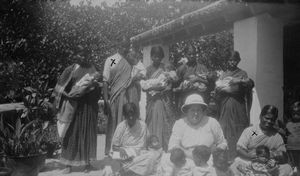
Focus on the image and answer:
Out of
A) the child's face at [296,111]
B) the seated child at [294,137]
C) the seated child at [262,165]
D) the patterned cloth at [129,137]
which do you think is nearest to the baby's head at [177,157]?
the seated child at [262,165]

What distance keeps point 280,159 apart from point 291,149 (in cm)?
106

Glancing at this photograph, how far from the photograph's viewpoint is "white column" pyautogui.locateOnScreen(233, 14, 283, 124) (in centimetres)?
646

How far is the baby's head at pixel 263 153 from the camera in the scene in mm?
4422

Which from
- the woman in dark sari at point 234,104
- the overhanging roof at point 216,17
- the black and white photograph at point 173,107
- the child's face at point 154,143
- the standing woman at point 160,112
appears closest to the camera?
the black and white photograph at point 173,107

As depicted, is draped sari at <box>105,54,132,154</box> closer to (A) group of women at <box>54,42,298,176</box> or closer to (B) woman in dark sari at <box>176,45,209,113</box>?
(A) group of women at <box>54,42,298,176</box>

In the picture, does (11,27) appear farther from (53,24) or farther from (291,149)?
(291,149)

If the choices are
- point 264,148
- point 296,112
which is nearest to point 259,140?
point 264,148

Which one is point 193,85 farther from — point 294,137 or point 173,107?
point 294,137

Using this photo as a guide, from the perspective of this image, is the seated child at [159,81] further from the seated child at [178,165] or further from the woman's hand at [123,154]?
the seated child at [178,165]

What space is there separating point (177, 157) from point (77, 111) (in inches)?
91.9

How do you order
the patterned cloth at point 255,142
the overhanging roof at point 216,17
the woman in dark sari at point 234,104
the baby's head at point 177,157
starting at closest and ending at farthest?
1. the baby's head at point 177,157
2. the patterned cloth at point 255,142
3. the woman in dark sari at point 234,104
4. the overhanging roof at point 216,17

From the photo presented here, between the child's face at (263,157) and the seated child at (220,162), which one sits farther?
the seated child at (220,162)

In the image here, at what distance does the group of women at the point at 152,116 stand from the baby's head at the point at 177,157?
174 millimetres

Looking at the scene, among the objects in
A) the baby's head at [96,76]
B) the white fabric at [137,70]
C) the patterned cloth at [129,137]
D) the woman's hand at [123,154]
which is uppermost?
the white fabric at [137,70]
